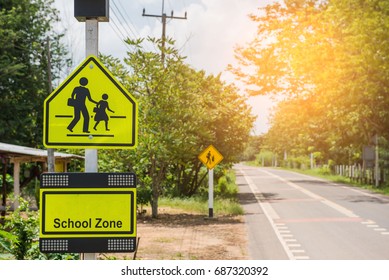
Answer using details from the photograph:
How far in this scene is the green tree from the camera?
32625mm

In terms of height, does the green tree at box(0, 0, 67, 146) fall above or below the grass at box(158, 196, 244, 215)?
above

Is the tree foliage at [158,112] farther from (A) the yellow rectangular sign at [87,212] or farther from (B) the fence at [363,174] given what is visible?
(B) the fence at [363,174]

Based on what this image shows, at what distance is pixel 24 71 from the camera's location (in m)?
33.5

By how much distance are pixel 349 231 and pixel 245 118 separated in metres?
14.2

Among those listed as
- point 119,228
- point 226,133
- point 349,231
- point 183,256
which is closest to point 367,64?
point 226,133

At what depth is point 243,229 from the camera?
17.4 meters

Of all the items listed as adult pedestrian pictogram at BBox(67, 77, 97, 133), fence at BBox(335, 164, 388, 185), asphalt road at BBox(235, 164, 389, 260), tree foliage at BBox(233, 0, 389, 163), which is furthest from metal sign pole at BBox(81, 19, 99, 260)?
fence at BBox(335, 164, 388, 185)

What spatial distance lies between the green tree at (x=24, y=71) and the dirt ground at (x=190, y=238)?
1402cm

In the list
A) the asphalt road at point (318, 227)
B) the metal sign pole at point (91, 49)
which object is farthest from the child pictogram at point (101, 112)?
the asphalt road at point (318, 227)

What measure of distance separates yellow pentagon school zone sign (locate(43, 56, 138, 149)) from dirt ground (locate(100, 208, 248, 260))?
535 centimetres

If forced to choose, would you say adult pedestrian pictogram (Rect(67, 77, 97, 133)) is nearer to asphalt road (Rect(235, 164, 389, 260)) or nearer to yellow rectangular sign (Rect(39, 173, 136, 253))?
yellow rectangular sign (Rect(39, 173, 136, 253))

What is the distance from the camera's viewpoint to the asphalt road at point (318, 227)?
1290cm

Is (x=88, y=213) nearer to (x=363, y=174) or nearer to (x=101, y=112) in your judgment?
(x=101, y=112)

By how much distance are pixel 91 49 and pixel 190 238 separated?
1154cm
